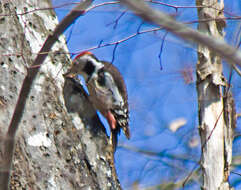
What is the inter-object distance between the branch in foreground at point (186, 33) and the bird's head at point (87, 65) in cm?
235

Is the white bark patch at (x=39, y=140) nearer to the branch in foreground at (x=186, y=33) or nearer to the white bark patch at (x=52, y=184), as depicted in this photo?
the white bark patch at (x=52, y=184)

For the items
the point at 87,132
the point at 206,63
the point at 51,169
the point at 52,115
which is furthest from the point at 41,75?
the point at 206,63

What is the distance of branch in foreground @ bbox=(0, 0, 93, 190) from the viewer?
1703 mm

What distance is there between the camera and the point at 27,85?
1838 mm

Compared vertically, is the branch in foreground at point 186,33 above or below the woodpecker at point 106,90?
below

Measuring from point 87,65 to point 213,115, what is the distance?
1297 mm

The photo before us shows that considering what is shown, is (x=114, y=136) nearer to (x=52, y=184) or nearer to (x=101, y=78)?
(x=101, y=78)

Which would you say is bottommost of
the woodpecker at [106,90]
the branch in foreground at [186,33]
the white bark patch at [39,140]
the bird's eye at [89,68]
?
the branch in foreground at [186,33]

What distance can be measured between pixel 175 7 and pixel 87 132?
3.68 ft

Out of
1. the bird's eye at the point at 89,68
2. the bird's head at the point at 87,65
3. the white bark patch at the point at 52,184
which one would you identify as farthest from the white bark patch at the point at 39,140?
the bird's eye at the point at 89,68

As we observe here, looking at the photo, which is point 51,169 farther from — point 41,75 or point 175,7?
point 175,7

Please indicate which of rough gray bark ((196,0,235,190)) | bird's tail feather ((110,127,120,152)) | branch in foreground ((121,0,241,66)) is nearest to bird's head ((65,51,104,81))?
bird's tail feather ((110,127,120,152))

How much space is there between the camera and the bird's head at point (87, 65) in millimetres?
3368

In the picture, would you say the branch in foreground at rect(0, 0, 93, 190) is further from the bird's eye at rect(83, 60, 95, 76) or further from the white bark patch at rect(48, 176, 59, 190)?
the bird's eye at rect(83, 60, 95, 76)
